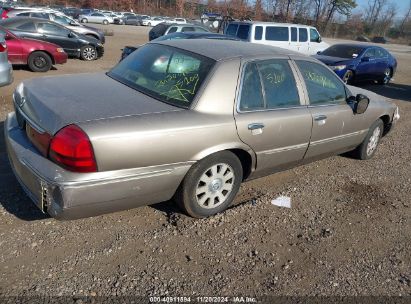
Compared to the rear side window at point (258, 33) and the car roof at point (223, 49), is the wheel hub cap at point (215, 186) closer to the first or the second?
the car roof at point (223, 49)

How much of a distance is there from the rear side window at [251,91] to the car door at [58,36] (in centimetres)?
1087

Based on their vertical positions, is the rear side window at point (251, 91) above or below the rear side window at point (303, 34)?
above

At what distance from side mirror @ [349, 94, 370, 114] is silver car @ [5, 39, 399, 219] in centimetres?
2

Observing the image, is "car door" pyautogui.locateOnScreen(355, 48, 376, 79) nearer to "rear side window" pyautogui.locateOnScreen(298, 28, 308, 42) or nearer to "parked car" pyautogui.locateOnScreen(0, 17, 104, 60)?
"rear side window" pyautogui.locateOnScreen(298, 28, 308, 42)

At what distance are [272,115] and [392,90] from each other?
10675 millimetres

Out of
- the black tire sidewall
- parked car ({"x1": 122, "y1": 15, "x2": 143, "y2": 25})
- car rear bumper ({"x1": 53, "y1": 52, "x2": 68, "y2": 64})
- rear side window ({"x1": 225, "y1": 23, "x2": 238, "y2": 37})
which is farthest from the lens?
parked car ({"x1": 122, "y1": 15, "x2": 143, "y2": 25})

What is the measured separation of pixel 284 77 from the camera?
3.91 metres

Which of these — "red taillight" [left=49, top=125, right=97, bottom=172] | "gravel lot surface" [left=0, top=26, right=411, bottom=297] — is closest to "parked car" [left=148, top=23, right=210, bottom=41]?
"gravel lot surface" [left=0, top=26, right=411, bottom=297]

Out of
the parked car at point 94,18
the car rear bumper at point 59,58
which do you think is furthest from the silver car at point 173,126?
the parked car at point 94,18

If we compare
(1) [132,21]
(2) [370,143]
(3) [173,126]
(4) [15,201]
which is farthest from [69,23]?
(1) [132,21]

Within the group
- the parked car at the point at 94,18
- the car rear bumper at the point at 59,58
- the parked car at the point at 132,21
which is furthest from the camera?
the parked car at the point at 132,21

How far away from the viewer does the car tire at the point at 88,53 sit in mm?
13242

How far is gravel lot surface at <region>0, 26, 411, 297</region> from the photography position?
277 centimetres

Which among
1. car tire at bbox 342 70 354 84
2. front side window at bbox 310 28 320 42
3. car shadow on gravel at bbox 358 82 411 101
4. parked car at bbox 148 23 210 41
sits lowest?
car shadow on gravel at bbox 358 82 411 101
